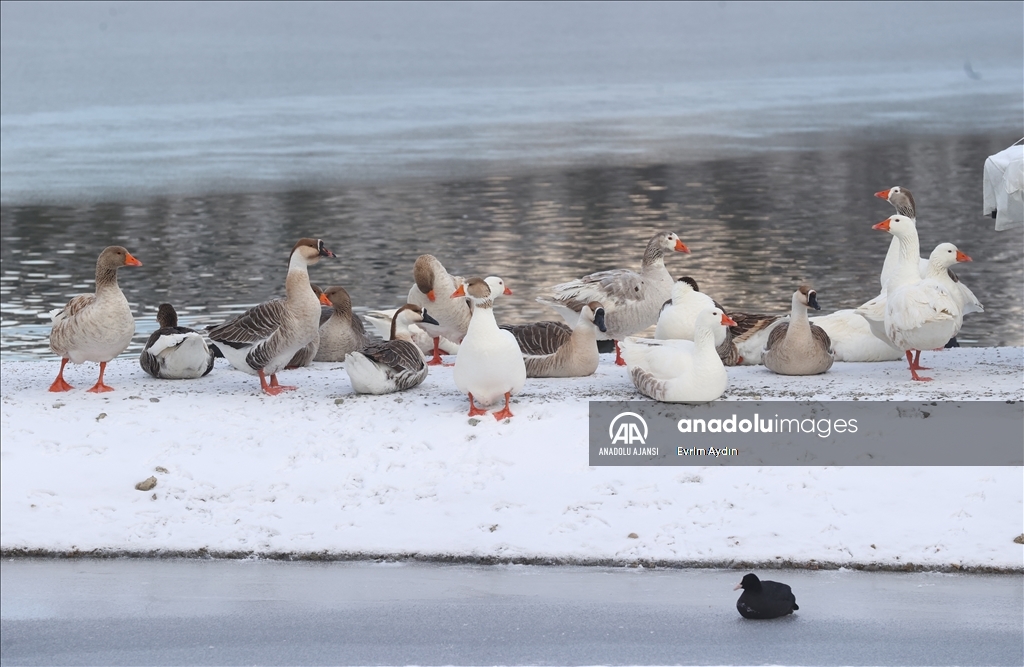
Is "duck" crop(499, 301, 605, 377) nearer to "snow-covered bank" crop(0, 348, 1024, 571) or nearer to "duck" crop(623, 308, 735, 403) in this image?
"snow-covered bank" crop(0, 348, 1024, 571)

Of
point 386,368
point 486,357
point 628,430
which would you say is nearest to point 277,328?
point 386,368

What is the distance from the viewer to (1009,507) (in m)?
8.97

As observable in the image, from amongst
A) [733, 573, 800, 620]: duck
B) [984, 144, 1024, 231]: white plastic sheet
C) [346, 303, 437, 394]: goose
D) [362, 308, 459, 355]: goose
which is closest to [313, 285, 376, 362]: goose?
[362, 308, 459, 355]: goose

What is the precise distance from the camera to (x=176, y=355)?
12.0m

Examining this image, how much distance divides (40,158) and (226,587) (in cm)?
4824

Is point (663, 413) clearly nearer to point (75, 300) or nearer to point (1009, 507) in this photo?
point (1009, 507)

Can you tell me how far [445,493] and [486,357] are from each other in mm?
1199

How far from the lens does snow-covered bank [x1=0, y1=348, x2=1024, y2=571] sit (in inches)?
345

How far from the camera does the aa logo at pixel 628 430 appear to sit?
386 inches

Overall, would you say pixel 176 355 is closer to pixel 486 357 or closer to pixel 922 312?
pixel 486 357

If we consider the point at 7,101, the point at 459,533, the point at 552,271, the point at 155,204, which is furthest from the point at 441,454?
Answer: the point at 7,101

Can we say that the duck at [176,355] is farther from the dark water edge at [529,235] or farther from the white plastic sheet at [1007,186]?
the white plastic sheet at [1007,186]

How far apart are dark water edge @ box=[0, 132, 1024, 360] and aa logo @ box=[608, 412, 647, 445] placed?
7.72 m

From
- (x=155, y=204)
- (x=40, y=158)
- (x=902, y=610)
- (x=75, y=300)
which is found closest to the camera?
(x=902, y=610)
